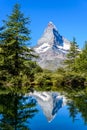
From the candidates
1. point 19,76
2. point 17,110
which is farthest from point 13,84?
point 17,110

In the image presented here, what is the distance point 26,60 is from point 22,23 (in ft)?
19.9

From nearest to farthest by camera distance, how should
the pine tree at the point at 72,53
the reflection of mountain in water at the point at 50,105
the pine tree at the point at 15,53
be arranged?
the reflection of mountain in water at the point at 50,105, the pine tree at the point at 15,53, the pine tree at the point at 72,53

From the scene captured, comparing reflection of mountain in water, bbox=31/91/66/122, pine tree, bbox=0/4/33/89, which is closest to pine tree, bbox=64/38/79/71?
pine tree, bbox=0/4/33/89

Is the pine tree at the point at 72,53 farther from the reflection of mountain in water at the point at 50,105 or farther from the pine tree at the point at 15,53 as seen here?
the reflection of mountain in water at the point at 50,105

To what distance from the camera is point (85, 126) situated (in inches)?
626

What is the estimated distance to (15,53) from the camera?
2157 inches

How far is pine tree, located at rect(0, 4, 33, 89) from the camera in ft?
173

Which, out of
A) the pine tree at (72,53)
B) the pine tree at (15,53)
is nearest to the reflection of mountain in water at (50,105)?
the pine tree at (15,53)

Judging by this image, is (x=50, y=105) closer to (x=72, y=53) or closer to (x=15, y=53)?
(x=15, y=53)

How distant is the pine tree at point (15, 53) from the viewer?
52.7 m

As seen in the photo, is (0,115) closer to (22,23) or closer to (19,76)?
(19,76)

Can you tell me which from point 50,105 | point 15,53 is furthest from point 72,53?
point 50,105

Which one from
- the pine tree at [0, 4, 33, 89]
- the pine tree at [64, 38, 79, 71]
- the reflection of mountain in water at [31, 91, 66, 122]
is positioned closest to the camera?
the reflection of mountain in water at [31, 91, 66, 122]

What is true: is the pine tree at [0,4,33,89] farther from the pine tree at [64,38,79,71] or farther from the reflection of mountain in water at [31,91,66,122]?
the pine tree at [64,38,79,71]
